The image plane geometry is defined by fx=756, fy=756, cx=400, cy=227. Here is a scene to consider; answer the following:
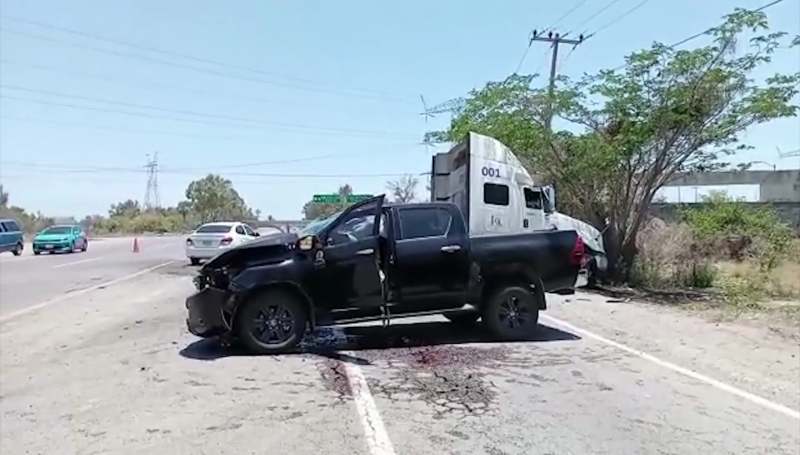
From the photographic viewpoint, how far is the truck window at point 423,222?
1027 centimetres

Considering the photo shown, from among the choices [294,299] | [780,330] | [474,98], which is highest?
[474,98]

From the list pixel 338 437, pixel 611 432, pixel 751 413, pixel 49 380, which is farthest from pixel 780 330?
pixel 49 380

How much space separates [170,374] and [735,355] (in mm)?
7337

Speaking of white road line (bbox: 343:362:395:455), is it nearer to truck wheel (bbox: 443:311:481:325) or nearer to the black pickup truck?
the black pickup truck

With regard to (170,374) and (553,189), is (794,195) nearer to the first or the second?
(553,189)

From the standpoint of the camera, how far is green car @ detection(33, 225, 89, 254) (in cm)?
3853

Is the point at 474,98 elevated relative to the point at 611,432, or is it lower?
elevated

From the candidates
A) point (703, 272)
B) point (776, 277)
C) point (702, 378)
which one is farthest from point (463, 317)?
point (776, 277)

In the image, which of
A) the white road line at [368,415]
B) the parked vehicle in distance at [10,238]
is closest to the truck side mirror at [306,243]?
the white road line at [368,415]

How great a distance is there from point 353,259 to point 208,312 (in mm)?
1941

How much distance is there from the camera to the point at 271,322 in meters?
9.55

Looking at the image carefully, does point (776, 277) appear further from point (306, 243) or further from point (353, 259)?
point (306, 243)

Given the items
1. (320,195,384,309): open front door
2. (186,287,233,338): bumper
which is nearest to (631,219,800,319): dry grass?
(320,195,384,309): open front door

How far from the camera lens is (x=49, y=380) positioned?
26.9ft
